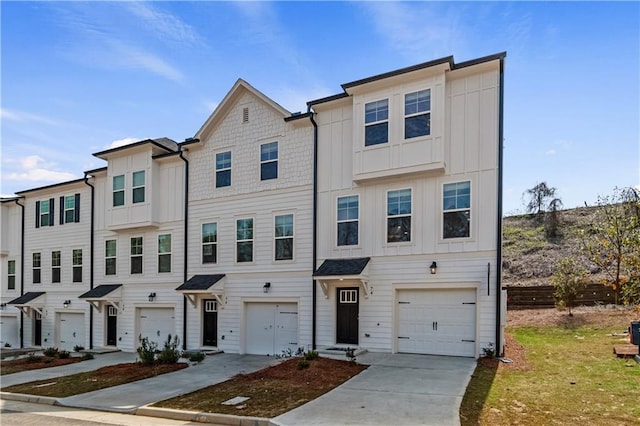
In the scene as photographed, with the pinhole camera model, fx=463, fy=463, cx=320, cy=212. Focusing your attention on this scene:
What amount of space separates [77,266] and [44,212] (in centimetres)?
427

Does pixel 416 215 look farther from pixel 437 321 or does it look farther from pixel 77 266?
pixel 77 266

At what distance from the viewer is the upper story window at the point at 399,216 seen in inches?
563

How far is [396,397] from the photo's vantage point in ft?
29.8

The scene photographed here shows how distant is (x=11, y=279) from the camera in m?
25.0

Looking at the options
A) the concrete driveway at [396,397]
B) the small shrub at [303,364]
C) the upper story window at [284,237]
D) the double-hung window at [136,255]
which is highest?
the upper story window at [284,237]

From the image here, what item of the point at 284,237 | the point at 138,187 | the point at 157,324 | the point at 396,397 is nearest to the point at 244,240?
the point at 284,237

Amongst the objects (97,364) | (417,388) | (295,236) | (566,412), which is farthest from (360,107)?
(97,364)

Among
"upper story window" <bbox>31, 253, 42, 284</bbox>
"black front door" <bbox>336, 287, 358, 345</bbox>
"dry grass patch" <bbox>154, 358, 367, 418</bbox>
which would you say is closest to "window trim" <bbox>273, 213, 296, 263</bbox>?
"black front door" <bbox>336, 287, 358, 345</bbox>

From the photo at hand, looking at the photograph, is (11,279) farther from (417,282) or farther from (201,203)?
(417,282)

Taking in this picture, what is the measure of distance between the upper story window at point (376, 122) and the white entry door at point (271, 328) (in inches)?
249

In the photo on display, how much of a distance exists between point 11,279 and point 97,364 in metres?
12.5

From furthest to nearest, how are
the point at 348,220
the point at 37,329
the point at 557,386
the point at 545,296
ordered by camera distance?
the point at 37,329 → the point at 545,296 → the point at 348,220 → the point at 557,386

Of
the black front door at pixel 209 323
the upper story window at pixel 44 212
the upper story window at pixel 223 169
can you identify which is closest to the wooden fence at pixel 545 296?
the black front door at pixel 209 323

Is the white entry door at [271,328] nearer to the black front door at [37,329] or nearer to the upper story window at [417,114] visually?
the upper story window at [417,114]
